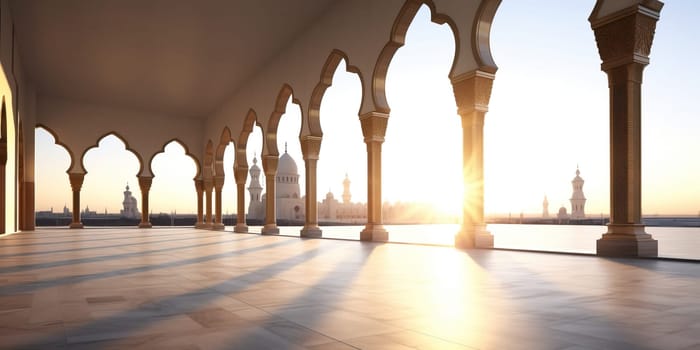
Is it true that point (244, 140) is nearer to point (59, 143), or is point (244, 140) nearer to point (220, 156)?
point (220, 156)

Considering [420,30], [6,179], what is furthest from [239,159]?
[420,30]

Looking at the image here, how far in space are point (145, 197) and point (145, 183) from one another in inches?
26.9

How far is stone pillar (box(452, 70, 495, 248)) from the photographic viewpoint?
8453 mm

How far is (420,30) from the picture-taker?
11273 millimetres

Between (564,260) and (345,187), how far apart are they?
83.3 metres

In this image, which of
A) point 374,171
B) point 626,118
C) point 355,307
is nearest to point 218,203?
point 374,171

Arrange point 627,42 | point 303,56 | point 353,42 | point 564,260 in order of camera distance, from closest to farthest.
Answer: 1. point 564,260
2. point 627,42
3. point 353,42
4. point 303,56

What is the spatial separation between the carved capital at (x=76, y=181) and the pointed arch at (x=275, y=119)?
1032cm

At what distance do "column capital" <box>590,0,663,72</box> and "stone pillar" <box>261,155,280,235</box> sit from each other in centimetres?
1169

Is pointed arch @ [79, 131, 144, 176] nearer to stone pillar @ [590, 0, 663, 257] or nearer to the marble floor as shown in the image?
the marble floor

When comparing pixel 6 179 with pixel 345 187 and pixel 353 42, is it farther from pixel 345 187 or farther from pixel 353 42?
pixel 345 187

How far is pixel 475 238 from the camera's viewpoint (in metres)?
8.36

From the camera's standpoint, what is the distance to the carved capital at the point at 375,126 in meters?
11.4

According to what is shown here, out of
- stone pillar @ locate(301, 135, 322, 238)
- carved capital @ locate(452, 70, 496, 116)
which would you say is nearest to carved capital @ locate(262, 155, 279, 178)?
stone pillar @ locate(301, 135, 322, 238)
